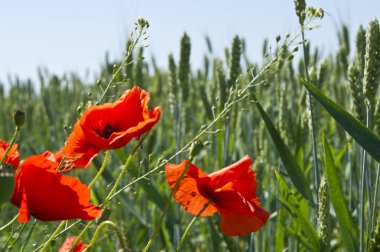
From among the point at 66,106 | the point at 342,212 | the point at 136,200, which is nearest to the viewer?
the point at 342,212

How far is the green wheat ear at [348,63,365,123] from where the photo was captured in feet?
3.46

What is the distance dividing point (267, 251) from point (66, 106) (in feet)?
8.03

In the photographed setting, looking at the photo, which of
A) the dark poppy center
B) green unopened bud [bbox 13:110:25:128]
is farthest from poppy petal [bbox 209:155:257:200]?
green unopened bud [bbox 13:110:25:128]

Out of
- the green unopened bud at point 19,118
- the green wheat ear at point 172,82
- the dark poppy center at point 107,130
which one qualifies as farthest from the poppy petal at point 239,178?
the green wheat ear at point 172,82

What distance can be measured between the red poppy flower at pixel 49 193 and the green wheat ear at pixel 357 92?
22.5 inches

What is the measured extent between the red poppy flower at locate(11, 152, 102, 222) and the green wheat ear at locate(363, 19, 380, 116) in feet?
1.56

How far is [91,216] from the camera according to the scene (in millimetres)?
577

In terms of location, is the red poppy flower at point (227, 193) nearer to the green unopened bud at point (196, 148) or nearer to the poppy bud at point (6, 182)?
the green unopened bud at point (196, 148)

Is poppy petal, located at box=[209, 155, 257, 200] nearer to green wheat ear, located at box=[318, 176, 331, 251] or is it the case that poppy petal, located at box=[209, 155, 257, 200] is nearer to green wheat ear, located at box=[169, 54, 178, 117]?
green wheat ear, located at box=[318, 176, 331, 251]

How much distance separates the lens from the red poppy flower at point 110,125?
64 centimetres

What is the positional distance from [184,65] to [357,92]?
0.44 m

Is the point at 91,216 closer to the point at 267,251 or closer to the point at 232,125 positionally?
the point at 267,251

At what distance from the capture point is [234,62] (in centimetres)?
124

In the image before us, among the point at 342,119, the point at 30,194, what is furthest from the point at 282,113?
the point at 30,194
